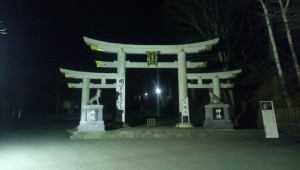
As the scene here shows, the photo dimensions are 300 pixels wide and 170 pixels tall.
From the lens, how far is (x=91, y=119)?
41.3 ft

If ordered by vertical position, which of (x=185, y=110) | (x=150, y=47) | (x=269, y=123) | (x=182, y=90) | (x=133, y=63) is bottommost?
(x=269, y=123)

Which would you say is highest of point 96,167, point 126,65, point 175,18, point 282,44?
point 175,18

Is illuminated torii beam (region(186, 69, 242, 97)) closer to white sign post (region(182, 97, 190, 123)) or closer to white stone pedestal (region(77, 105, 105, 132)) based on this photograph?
white sign post (region(182, 97, 190, 123))

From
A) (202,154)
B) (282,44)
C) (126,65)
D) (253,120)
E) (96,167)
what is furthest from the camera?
(253,120)

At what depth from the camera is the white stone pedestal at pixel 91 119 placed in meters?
12.5

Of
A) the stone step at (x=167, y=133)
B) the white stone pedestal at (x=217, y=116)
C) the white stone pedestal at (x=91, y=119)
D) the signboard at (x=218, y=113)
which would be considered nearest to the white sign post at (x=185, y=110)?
the white stone pedestal at (x=217, y=116)

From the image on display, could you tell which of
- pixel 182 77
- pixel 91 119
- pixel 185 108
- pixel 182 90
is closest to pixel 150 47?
pixel 182 77

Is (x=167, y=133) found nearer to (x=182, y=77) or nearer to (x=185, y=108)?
(x=185, y=108)

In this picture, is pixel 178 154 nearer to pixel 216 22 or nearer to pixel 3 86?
pixel 216 22

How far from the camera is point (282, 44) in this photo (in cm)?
1903

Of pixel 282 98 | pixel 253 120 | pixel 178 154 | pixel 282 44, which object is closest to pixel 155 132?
pixel 178 154

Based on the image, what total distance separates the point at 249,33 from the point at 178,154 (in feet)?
54.7

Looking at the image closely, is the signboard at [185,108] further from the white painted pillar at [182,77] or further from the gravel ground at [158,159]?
the gravel ground at [158,159]

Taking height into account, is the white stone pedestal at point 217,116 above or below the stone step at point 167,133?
above
